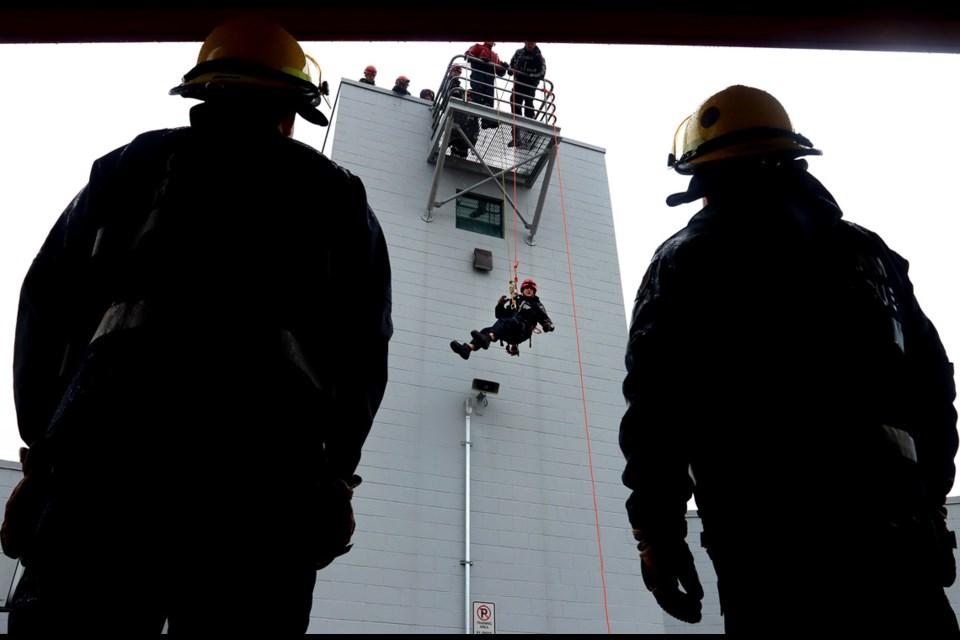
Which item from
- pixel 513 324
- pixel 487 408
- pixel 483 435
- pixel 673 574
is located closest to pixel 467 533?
pixel 483 435

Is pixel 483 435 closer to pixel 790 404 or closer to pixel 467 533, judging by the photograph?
pixel 467 533

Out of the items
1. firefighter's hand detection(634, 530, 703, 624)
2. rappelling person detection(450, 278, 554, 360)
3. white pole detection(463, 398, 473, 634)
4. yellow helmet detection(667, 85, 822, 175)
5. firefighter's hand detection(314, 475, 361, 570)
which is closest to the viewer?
firefighter's hand detection(314, 475, 361, 570)

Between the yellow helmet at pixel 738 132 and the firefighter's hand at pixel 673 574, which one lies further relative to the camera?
the yellow helmet at pixel 738 132

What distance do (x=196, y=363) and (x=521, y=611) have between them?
6.31 metres

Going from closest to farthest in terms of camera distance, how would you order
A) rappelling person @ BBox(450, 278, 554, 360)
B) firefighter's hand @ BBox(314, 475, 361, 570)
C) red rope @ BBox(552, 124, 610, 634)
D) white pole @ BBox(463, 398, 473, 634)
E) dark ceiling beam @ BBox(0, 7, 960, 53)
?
firefighter's hand @ BBox(314, 475, 361, 570) → dark ceiling beam @ BBox(0, 7, 960, 53) → white pole @ BBox(463, 398, 473, 634) → red rope @ BBox(552, 124, 610, 634) → rappelling person @ BBox(450, 278, 554, 360)

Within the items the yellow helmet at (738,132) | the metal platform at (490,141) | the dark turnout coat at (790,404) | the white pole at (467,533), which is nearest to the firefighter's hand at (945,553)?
the dark turnout coat at (790,404)

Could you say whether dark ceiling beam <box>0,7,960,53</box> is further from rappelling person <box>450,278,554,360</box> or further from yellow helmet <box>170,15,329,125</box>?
rappelling person <box>450,278,554,360</box>

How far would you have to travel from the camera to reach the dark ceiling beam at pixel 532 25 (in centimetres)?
247

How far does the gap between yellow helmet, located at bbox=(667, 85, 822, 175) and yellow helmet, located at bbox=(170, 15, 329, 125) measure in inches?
52.0

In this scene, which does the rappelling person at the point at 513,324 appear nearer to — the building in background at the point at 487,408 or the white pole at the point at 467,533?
the building in background at the point at 487,408

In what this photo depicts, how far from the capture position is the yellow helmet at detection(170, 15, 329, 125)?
6.66ft

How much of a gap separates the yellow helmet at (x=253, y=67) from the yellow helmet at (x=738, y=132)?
1.32 metres

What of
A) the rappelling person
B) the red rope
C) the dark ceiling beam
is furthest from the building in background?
the dark ceiling beam

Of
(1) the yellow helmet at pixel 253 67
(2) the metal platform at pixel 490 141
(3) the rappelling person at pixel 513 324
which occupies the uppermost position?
(2) the metal platform at pixel 490 141
